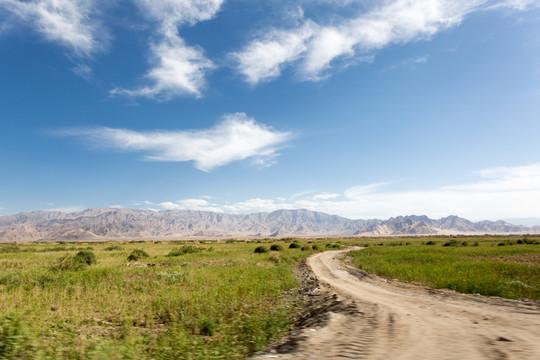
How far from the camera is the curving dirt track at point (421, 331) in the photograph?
620 centimetres

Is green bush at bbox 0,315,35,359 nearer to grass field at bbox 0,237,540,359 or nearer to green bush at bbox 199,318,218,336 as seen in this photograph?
grass field at bbox 0,237,540,359

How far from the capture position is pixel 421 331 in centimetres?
766

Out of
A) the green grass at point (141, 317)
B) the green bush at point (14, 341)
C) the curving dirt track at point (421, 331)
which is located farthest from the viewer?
the green grass at point (141, 317)

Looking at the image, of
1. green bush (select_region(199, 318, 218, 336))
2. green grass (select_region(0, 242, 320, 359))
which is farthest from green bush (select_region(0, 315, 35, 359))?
green bush (select_region(199, 318, 218, 336))

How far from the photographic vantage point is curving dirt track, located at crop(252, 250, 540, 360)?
6199 millimetres

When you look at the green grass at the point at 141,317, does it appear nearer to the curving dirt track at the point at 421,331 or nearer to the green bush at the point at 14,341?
the green bush at the point at 14,341

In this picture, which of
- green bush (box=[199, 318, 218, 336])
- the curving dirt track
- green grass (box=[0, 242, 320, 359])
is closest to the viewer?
the curving dirt track

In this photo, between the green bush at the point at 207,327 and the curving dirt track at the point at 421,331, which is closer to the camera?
the curving dirt track at the point at 421,331

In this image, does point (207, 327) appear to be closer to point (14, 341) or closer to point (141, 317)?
point (141, 317)

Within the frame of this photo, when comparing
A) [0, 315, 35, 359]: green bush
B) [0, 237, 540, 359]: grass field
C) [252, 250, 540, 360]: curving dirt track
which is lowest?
[0, 237, 540, 359]: grass field

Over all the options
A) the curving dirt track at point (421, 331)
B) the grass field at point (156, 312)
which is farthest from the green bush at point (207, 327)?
the curving dirt track at point (421, 331)

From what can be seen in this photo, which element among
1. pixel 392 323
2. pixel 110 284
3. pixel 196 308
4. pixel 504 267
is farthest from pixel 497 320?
pixel 110 284

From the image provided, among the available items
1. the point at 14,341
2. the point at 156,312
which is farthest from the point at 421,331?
the point at 14,341

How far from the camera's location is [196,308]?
450 inches
